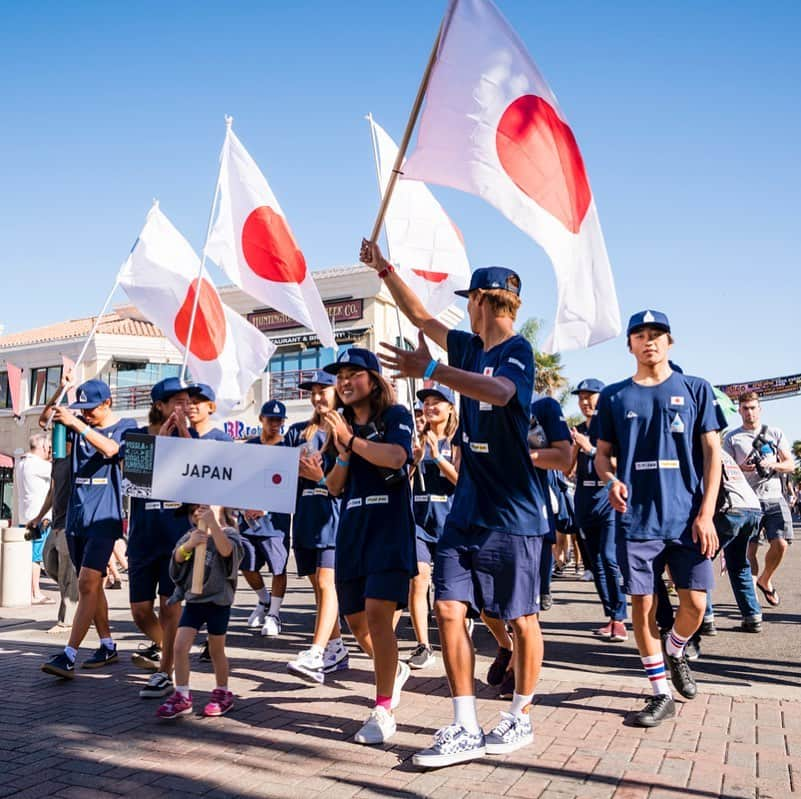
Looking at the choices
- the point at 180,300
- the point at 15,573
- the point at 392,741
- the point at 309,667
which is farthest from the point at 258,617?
the point at 392,741

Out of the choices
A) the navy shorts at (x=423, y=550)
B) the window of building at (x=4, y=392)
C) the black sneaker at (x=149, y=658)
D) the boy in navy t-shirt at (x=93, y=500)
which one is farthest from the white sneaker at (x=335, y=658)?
the window of building at (x=4, y=392)

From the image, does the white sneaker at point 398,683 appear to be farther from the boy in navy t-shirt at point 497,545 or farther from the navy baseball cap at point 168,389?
the navy baseball cap at point 168,389

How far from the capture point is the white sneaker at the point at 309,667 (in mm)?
5605

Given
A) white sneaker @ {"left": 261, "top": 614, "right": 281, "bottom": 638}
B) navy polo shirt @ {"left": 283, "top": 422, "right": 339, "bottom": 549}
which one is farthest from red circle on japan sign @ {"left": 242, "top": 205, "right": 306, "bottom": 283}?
white sneaker @ {"left": 261, "top": 614, "right": 281, "bottom": 638}

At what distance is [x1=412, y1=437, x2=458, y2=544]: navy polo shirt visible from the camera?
7.20 metres

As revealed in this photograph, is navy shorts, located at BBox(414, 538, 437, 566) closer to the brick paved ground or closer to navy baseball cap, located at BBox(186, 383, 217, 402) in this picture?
the brick paved ground

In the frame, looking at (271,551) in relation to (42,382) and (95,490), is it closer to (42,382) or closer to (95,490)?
(95,490)

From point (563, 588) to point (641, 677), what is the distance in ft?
20.7

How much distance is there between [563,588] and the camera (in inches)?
479

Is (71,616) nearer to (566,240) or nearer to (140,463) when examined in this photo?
(140,463)

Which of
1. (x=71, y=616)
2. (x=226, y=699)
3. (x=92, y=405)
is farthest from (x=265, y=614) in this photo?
(x=226, y=699)

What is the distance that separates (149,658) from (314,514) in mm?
1632

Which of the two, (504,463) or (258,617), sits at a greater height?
(504,463)

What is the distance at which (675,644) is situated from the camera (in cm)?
503
